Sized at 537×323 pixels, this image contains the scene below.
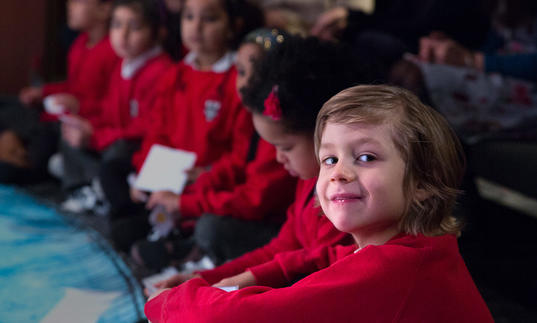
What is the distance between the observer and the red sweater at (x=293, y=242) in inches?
33.4

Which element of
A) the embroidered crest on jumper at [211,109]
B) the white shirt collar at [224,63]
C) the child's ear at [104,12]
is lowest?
the embroidered crest on jumper at [211,109]

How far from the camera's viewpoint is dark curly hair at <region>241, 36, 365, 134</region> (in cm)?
93

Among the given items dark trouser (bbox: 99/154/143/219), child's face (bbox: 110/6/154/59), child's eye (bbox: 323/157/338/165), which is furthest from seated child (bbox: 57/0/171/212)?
child's eye (bbox: 323/157/338/165)

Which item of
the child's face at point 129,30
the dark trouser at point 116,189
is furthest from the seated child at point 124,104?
the dark trouser at point 116,189

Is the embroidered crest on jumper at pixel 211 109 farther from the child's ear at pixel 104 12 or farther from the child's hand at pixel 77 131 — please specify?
the child's ear at pixel 104 12

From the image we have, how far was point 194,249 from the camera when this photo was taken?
1396 millimetres

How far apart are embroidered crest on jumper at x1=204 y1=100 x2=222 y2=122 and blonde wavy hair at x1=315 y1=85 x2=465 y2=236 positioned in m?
0.81

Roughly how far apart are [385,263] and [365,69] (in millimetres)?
461

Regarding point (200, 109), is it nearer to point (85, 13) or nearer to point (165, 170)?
point (165, 170)

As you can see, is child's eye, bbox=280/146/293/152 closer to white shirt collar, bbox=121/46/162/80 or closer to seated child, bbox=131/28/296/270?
seated child, bbox=131/28/296/270

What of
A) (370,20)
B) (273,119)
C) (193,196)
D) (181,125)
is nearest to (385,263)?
(273,119)

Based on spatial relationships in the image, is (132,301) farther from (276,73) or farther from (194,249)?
(276,73)

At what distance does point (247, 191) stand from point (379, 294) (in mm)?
643

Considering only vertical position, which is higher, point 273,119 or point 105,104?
point 273,119
